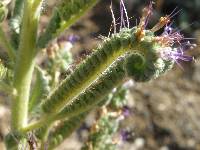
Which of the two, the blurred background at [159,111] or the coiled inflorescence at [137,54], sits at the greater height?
the coiled inflorescence at [137,54]

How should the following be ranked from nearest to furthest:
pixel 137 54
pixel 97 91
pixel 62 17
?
A: pixel 137 54
pixel 97 91
pixel 62 17

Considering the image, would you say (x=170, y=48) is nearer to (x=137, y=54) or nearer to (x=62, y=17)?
(x=137, y=54)

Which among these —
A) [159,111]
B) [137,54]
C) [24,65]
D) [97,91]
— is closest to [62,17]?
[24,65]

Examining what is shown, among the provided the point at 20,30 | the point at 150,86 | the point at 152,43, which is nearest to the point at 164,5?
the point at 150,86

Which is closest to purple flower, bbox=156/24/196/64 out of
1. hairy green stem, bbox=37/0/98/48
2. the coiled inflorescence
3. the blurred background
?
the coiled inflorescence

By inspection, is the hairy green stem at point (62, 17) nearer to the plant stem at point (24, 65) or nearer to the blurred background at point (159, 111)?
the plant stem at point (24, 65)

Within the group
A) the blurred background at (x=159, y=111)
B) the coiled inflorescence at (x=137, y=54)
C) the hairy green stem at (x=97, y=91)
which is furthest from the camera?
the blurred background at (x=159, y=111)

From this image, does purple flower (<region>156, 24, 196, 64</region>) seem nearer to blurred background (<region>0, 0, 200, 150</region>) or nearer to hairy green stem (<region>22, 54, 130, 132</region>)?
hairy green stem (<region>22, 54, 130, 132</region>)

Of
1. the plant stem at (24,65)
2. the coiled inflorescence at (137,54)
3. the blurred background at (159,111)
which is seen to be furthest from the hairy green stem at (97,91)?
the blurred background at (159,111)
